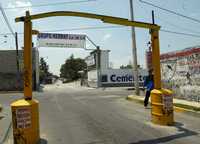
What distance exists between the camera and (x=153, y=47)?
433 inches

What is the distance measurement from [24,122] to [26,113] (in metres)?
0.22

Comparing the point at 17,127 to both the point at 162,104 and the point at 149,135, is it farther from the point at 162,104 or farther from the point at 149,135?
the point at 162,104

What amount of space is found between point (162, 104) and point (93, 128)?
231 centimetres

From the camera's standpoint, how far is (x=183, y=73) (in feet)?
58.6

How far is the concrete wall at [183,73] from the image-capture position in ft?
54.6

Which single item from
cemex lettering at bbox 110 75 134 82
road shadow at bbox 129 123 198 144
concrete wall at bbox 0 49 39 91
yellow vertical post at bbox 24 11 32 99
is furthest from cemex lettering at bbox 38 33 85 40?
road shadow at bbox 129 123 198 144

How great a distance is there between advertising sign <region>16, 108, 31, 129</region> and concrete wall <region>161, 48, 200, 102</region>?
10.4 m

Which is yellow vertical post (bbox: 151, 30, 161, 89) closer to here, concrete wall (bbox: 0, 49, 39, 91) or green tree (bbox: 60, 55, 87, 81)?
concrete wall (bbox: 0, 49, 39, 91)

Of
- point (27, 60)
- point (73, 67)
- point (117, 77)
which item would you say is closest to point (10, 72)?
point (117, 77)

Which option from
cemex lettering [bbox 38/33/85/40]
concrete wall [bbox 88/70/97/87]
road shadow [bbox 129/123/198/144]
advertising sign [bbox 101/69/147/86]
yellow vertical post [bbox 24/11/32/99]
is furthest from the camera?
concrete wall [bbox 88/70/97/87]

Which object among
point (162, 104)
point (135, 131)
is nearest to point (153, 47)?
point (162, 104)

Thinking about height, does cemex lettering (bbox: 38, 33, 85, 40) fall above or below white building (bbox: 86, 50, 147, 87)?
above

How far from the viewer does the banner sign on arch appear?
39.0 meters

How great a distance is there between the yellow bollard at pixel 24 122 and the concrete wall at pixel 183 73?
1021 cm
